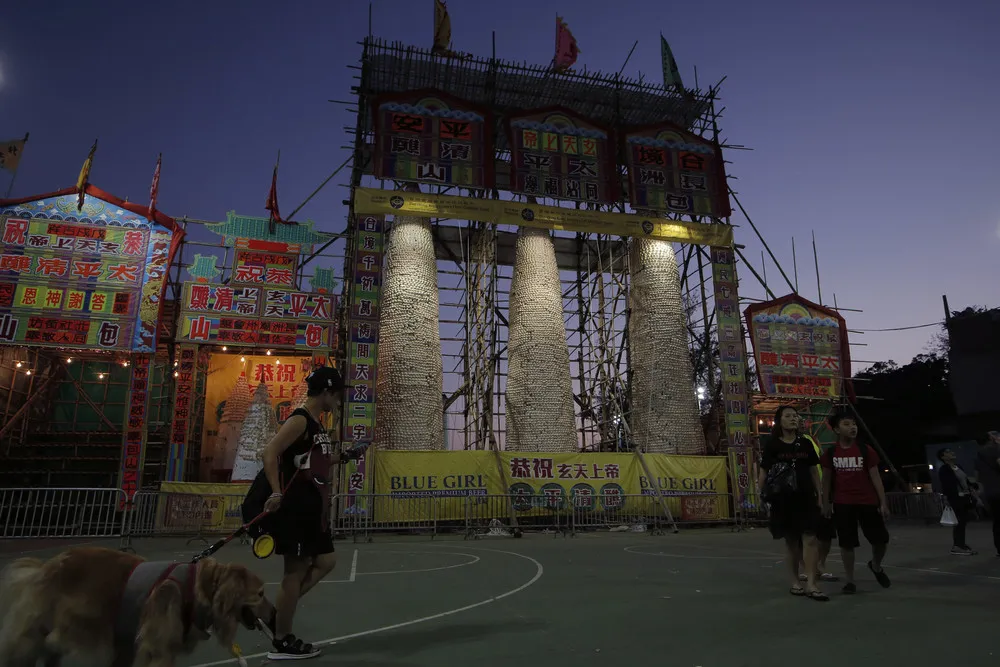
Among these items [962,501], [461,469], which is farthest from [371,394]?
[962,501]

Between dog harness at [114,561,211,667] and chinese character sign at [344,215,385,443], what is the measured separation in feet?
40.4

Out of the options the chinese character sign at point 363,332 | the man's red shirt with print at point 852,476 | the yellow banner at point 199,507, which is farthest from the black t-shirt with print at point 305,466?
the chinese character sign at point 363,332

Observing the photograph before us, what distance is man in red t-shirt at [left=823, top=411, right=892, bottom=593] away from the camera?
553 cm

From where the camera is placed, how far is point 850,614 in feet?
14.5

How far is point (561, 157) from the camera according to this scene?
775 inches

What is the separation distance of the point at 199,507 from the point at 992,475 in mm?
13923

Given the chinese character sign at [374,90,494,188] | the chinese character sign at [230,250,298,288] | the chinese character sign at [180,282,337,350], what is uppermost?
the chinese character sign at [374,90,494,188]

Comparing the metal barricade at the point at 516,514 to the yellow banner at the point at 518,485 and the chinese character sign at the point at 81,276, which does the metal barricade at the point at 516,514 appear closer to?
the yellow banner at the point at 518,485

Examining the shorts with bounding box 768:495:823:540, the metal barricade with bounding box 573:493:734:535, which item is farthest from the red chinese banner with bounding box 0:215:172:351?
the shorts with bounding box 768:495:823:540

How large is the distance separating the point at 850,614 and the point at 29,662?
4669mm

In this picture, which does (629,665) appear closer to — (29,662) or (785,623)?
(785,623)

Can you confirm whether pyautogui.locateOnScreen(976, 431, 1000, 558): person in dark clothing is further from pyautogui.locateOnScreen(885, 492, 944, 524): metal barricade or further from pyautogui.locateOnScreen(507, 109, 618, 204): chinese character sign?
pyautogui.locateOnScreen(507, 109, 618, 204): chinese character sign

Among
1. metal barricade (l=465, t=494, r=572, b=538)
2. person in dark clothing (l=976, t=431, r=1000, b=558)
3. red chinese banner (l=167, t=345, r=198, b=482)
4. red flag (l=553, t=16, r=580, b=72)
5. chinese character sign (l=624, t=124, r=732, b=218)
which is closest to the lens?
person in dark clothing (l=976, t=431, r=1000, b=558)

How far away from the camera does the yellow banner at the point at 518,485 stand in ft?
47.0
